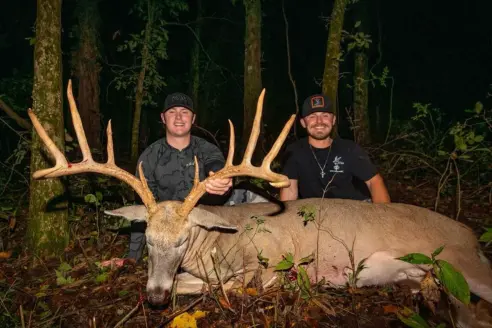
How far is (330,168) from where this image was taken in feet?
16.1

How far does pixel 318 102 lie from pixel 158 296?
3043mm

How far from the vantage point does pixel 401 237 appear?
3762 mm

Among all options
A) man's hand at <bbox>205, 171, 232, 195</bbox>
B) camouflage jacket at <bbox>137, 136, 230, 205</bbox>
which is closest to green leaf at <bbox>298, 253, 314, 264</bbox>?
man's hand at <bbox>205, 171, 232, 195</bbox>

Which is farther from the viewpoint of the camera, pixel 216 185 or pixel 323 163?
pixel 323 163

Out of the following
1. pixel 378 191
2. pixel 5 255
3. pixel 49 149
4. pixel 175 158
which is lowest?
pixel 5 255

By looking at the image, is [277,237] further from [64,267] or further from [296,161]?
[64,267]

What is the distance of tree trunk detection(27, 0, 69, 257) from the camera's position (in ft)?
13.6

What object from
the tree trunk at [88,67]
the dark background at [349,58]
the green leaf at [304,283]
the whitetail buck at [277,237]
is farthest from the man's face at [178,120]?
the dark background at [349,58]

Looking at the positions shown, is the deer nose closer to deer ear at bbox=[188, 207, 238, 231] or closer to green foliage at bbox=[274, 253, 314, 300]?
deer ear at bbox=[188, 207, 238, 231]

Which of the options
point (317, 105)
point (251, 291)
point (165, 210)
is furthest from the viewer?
point (317, 105)

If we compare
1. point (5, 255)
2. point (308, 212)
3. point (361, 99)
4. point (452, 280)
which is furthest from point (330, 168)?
point (361, 99)

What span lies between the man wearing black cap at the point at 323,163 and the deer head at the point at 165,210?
1.54 meters

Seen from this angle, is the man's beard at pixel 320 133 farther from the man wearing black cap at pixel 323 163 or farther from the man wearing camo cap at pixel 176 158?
the man wearing camo cap at pixel 176 158

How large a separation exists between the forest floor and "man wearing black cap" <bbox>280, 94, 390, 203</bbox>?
4.69ft
